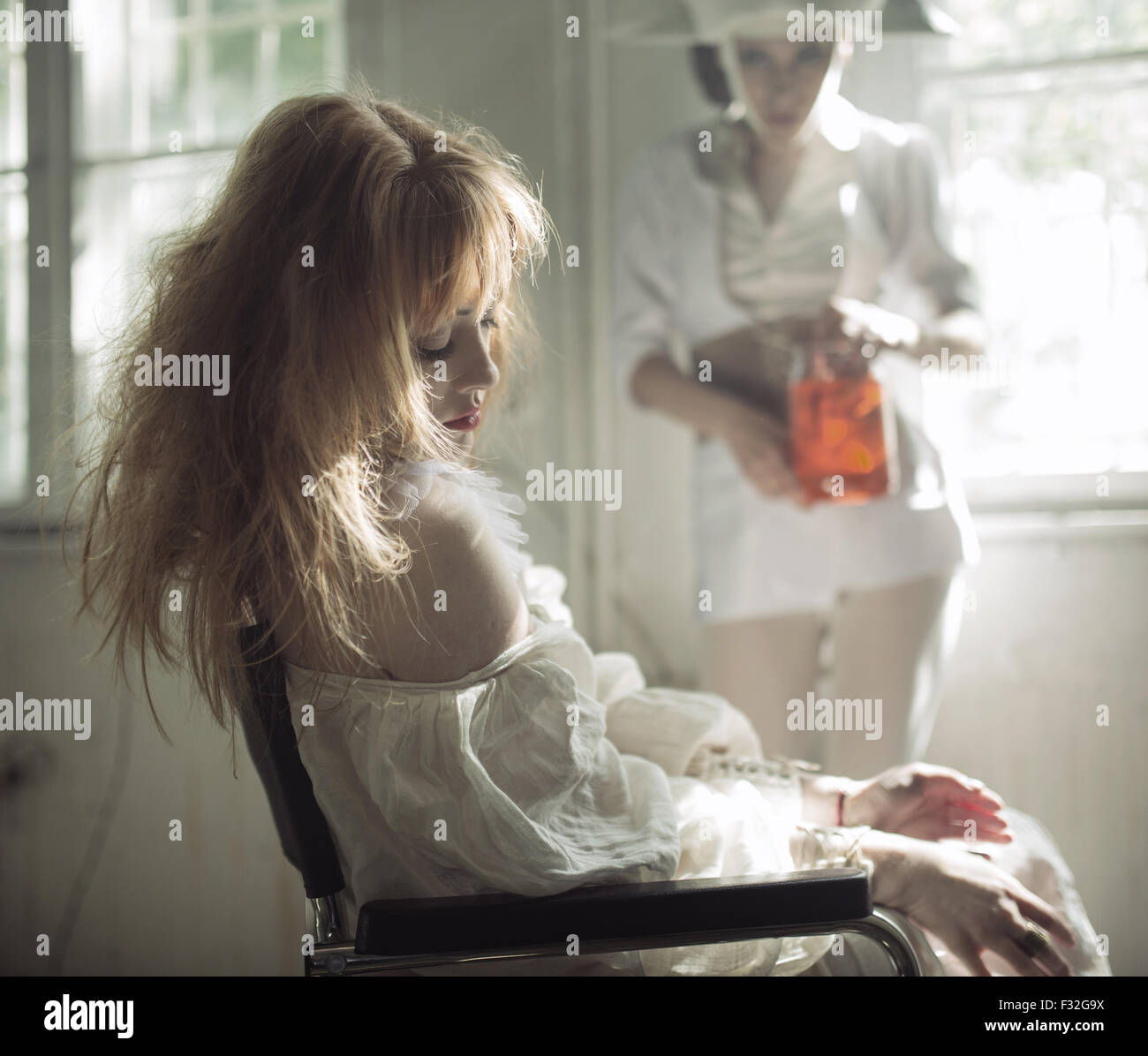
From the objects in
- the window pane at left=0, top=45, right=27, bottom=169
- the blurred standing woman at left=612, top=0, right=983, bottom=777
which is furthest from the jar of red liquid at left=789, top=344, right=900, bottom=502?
the window pane at left=0, top=45, right=27, bottom=169

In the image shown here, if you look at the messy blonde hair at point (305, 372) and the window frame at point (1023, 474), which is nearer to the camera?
the messy blonde hair at point (305, 372)

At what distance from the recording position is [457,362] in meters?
0.77

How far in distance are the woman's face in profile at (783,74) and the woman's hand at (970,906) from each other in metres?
1.10

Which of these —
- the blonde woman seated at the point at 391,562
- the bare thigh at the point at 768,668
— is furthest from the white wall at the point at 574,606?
the blonde woman seated at the point at 391,562

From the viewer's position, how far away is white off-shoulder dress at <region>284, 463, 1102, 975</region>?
2.25 feet

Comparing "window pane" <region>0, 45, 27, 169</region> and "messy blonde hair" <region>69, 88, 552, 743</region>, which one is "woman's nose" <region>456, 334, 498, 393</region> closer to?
"messy blonde hair" <region>69, 88, 552, 743</region>

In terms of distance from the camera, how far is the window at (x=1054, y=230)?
5.40 feet

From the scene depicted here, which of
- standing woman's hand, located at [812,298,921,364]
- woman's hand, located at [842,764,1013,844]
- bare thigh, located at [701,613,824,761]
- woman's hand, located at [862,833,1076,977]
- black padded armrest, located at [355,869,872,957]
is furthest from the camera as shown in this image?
bare thigh, located at [701,613,824,761]

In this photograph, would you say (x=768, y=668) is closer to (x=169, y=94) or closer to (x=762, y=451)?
(x=762, y=451)

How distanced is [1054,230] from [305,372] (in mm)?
1588

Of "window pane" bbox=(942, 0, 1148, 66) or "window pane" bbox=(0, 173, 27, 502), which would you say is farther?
"window pane" bbox=(0, 173, 27, 502)

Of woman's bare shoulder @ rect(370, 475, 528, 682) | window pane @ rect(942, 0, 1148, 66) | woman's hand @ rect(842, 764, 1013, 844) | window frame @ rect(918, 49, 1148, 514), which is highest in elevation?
window pane @ rect(942, 0, 1148, 66)

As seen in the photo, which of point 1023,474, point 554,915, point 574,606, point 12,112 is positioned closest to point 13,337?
point 12,112

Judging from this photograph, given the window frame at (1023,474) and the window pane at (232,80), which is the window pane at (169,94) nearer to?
the window pane at (232,80)
